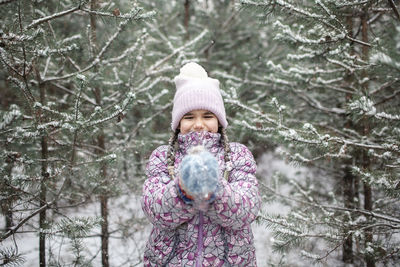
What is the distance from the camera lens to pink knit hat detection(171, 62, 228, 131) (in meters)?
1.85

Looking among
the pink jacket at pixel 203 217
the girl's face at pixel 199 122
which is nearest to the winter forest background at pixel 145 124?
the girl's face at pixel 199 122

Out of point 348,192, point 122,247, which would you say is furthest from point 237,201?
point 122,247

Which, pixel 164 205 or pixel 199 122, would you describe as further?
pixel 199 122

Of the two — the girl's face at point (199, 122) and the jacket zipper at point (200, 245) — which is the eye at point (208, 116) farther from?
the jacket zipper at point (200, 245)

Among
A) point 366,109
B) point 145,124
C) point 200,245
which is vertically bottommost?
point 200,245

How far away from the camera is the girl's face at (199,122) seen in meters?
1.87

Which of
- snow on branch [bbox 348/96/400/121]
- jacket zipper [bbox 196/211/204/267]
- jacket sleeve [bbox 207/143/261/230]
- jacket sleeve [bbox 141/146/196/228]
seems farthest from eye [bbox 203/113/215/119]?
snow on branch [bbox 348/96/400/121]

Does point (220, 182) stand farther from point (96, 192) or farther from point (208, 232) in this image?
point (96, 192)

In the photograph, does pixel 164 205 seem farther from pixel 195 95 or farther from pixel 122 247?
pixel 122 247

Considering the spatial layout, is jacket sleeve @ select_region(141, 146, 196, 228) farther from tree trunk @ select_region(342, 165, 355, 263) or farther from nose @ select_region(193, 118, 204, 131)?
tree trunk @ select_region(342, 165, 355, 263)

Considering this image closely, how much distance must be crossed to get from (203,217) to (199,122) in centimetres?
65

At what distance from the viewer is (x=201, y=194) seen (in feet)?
4.29

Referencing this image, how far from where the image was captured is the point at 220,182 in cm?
145

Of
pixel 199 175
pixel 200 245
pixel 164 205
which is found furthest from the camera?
pixel 200 245
